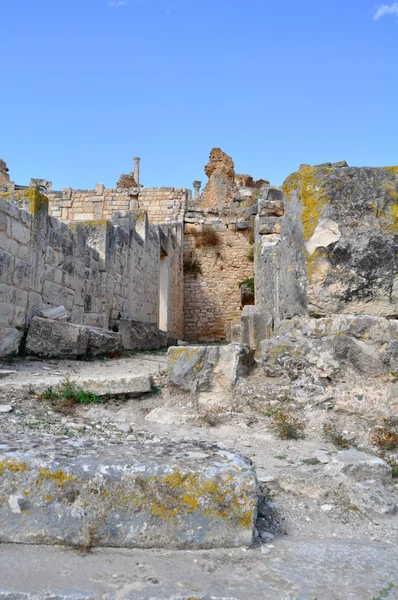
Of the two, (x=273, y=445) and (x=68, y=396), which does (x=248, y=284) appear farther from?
(x=273, y=445)

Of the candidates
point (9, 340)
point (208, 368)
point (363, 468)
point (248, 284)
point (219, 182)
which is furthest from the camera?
point (219, 182)

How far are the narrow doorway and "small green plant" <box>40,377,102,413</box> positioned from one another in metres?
9.55

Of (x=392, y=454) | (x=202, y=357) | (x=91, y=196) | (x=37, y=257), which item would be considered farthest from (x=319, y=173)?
(x=91, y=196)

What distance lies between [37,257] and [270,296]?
307 cm

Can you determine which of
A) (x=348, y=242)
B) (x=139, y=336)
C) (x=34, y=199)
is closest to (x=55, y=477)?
(x=348, y=242)

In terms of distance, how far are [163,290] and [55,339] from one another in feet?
25.0

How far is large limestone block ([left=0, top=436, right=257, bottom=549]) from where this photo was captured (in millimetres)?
1856

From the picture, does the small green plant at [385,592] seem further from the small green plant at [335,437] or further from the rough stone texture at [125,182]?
the rough stone texture at [125,182]

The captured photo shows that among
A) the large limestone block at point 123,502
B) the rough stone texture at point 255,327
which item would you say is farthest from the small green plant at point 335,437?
the rough stone texture at point 255,327

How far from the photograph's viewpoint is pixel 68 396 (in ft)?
12.5

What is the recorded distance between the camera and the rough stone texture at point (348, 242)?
3.65 m

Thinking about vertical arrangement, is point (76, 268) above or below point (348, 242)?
above

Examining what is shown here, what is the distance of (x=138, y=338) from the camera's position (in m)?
9.33

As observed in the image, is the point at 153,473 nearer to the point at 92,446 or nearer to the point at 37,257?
the point at 92,446
